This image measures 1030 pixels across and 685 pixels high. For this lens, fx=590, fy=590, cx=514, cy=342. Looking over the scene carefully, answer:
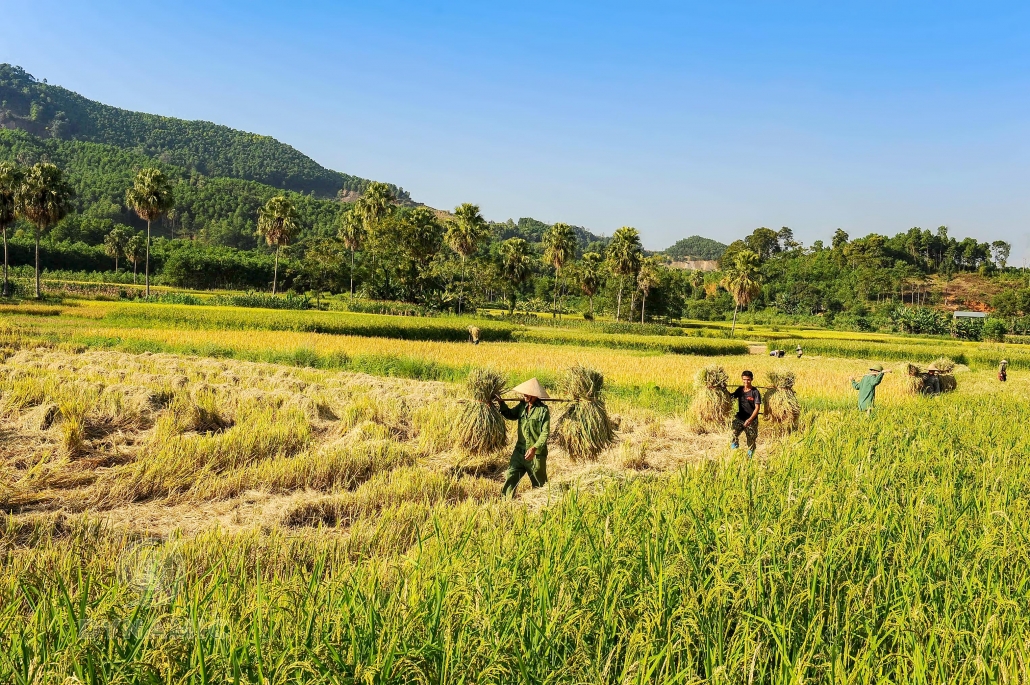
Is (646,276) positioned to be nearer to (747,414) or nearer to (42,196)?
(42,196)

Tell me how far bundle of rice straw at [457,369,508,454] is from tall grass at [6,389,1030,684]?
8.60ft

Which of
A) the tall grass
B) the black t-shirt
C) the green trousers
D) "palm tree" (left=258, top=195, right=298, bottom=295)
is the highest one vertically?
"palm tree" (left=258, top=195, right=298, bottom=295)

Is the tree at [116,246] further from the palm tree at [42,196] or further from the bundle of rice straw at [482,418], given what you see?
the bundle of rice straw at [482,418]

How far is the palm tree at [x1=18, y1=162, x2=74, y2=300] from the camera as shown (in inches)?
1831

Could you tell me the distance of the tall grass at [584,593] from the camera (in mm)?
2725

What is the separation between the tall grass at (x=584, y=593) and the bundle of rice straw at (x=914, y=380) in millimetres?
13211

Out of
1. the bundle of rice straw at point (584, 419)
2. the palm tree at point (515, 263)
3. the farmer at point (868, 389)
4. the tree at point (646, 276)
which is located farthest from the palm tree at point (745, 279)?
the bundle of rice straw at point (584, 419)

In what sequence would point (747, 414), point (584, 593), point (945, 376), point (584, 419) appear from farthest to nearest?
point (945, 376) < point (747, 414) < point (584, 419) < point (584, 593)

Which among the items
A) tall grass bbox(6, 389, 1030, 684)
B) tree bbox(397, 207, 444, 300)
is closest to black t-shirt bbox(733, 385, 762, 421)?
tall grass bbox(6, 389, 1030, 684)

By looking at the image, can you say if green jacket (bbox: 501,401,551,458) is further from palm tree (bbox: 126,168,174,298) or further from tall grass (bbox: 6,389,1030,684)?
palm tree (bbox: 126,168,174,298)

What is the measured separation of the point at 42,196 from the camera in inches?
1865

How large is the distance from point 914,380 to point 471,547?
61.6 feet

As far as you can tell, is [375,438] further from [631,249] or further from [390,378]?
[631,249]

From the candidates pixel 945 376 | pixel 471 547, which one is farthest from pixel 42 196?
pixel 945 376
